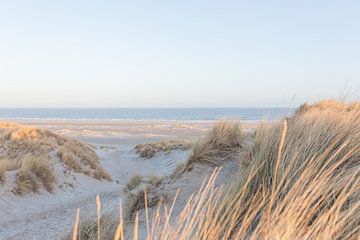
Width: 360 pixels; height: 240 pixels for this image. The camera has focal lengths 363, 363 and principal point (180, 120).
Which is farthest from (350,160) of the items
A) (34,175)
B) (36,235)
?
(34,175)

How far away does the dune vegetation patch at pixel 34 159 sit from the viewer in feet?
33.2

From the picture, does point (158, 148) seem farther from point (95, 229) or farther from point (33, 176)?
point (95, 229)

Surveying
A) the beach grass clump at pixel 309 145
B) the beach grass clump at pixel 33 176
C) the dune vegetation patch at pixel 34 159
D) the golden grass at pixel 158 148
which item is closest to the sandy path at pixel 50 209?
the beach grass clump at pixel 33 176

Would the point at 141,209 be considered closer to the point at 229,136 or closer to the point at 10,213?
the point at 229,136

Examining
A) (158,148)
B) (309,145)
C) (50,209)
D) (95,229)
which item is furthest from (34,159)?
(158,148)

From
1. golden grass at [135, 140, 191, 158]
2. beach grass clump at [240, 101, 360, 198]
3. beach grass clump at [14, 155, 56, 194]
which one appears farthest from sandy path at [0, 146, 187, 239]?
golden grass at [135, 140, 191, 158]

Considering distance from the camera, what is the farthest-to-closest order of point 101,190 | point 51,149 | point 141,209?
1. point 51,149
2. point 101,190
3. point 141,209

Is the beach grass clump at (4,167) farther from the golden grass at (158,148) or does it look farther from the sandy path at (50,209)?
the golden grass at (158,148)

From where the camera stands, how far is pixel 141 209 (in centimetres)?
586

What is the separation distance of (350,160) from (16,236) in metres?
6.05

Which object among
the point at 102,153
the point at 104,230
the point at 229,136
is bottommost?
the point at 102,153

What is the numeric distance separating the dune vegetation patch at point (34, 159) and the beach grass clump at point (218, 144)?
17.3 ft

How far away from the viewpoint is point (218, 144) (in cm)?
738

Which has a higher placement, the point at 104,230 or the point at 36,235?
the point at 104,230
